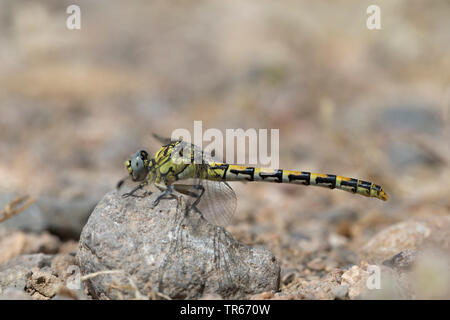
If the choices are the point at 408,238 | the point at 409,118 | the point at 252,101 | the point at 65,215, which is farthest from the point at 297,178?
the point at 409,118

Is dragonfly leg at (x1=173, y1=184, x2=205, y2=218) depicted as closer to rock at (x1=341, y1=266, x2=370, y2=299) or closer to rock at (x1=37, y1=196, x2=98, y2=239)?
rock at (x1=341, y1=266, x2=370, y2=299)

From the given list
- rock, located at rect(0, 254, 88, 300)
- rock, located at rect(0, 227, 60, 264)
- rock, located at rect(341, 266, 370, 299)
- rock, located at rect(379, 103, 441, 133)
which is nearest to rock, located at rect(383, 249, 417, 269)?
rock, located at rect(341, 266, 370, 299)

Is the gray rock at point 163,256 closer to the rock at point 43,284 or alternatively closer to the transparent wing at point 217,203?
the transparent wing at point 217,203

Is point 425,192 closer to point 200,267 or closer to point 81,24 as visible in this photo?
point 200,267

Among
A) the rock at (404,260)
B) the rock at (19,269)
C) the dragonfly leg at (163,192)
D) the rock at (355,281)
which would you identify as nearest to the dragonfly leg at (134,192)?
the dragonfly leg at (163,192)

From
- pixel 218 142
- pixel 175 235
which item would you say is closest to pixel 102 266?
pixel 175 235

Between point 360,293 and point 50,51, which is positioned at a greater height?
point 50,51

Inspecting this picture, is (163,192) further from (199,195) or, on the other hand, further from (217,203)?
(217,203)
